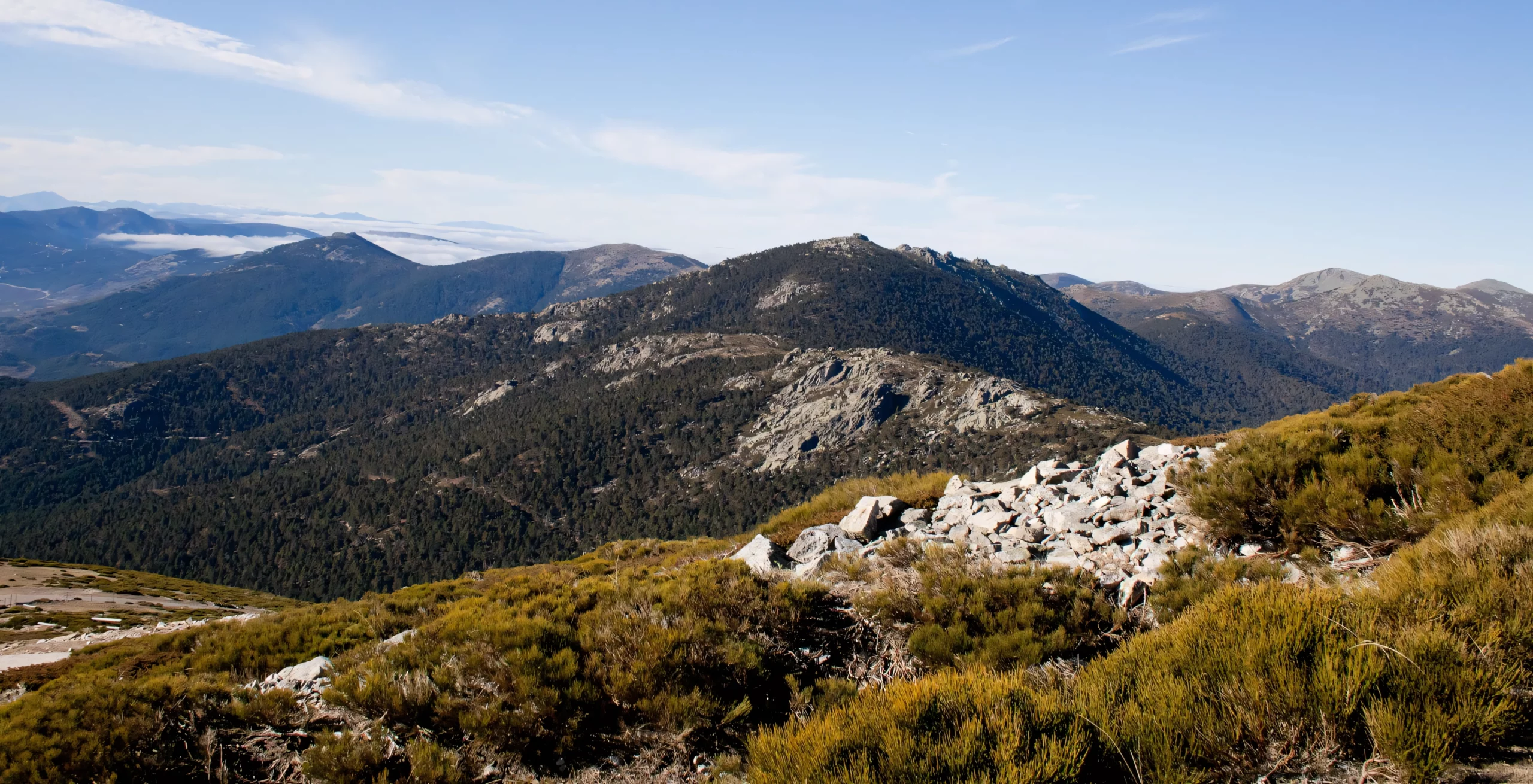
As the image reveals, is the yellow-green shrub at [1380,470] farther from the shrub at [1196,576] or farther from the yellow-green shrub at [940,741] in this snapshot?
the yellow-green shrub at [940,741]

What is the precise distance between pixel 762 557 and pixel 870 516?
2.77 metres

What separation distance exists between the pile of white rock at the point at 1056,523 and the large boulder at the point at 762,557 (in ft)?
0.09

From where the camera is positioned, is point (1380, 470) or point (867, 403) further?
point (867, 403)

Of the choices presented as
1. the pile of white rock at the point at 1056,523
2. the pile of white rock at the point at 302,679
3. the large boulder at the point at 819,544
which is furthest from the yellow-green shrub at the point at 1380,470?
A: the pile of white rock at the point at 302,679

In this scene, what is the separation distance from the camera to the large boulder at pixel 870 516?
14.3m

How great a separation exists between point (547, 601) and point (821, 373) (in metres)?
172

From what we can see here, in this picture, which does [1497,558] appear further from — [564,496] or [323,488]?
[323,488]

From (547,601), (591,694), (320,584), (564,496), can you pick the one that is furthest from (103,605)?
(564,496)

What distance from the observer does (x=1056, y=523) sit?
1239 centimetres

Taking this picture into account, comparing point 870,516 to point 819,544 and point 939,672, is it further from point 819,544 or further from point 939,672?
point 939,672

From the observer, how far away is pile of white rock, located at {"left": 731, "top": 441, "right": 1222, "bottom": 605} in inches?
423

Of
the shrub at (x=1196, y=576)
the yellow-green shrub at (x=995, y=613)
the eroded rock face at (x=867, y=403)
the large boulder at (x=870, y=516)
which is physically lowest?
the eroded rock face at (x=867, y=403)

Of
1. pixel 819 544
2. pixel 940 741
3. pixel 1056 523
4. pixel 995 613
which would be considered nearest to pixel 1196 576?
pixel 995 613

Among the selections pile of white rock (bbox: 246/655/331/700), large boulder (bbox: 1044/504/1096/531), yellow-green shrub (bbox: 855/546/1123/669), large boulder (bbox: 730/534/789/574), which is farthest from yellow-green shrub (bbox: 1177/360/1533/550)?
pile of white rock (bbox: 246/655/331/700)
